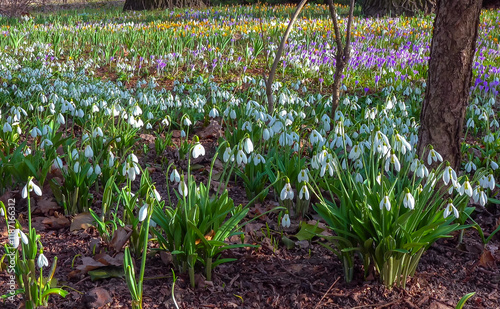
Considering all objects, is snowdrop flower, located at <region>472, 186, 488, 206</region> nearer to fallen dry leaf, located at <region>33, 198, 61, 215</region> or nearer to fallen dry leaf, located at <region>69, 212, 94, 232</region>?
fallen dry leaf, located at <region>69, 212, 94, 232</region>

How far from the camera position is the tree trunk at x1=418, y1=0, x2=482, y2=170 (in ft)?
9.11

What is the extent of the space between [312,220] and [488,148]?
5.96ft

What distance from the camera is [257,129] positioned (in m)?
3.88

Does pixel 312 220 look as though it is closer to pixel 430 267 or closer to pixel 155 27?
pixel 430 267

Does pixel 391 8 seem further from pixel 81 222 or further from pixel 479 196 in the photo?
pixel 81 222

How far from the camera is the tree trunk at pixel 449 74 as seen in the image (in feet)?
9.11

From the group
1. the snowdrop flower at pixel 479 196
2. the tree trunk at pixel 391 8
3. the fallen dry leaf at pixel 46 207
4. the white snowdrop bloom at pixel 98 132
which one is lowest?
the fallen dry leaf at pixel 46 207

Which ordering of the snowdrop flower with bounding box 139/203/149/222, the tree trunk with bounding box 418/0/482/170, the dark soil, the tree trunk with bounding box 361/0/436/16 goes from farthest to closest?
1. the tree trunk with bounding box 361/0/436/16
2. the tree trunk with bounding box 418/0/482/170
3. the dark soil
4. the snowdrop flower with bounding box 139/203/149/222

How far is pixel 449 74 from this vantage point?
2854 mm

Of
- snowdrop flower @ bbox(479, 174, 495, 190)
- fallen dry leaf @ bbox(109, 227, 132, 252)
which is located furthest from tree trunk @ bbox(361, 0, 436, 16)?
fallen dry leaf @ bbox(109, 227, 132, 252)

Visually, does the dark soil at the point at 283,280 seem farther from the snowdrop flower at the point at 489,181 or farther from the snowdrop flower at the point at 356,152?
the snowdrop flower at the point at 356,152

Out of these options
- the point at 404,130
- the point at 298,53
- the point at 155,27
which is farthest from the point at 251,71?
the point at 404,130

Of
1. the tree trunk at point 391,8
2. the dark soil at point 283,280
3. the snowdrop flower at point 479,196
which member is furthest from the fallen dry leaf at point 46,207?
the tree trunk at point 391,8

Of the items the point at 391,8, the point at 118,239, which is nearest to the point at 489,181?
the point at 118,239
